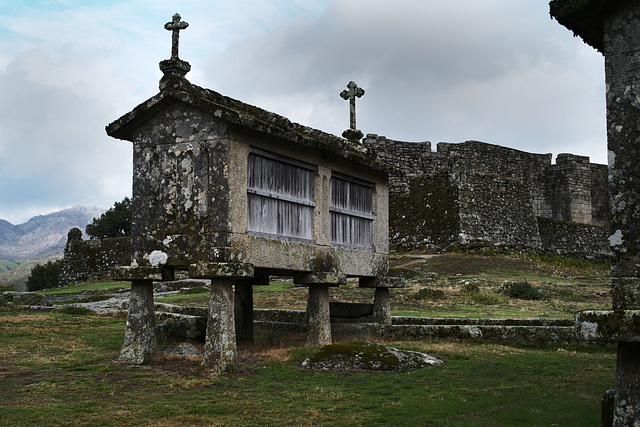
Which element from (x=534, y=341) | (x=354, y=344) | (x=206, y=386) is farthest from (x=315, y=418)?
(x=534, y=341)

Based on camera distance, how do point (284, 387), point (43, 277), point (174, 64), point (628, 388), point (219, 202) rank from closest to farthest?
point (628, 388)
point (284, 387)
point (219, 202)
point (174, 64)
point (43, 277)

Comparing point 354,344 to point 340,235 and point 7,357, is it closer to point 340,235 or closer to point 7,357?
point 340,235

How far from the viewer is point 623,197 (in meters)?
5.40

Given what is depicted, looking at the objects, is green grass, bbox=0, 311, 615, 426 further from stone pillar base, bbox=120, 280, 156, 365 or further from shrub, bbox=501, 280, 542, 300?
shrub, bbox=501, 280, 542, 300

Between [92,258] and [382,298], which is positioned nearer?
[382,298]

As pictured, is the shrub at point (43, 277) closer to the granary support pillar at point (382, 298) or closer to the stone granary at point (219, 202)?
the granary support pillar at point (382, 298)

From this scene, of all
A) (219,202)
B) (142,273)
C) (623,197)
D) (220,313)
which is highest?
(219,202)

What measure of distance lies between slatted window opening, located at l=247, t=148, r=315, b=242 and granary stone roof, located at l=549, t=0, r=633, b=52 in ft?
18.3

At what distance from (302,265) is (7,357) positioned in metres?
5.04

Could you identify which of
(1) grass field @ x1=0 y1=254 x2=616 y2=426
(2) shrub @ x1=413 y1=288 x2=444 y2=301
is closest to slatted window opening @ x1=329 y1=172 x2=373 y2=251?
(1) grass field @ x1=0 y1=254 x2=616 y2=426

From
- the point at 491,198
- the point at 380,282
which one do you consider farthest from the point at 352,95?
the point at 491,198

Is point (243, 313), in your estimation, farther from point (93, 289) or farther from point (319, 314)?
point (93, 289)

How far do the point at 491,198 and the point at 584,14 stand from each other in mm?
24363

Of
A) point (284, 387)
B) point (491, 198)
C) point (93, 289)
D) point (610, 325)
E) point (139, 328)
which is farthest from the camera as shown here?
point (491, 198)
